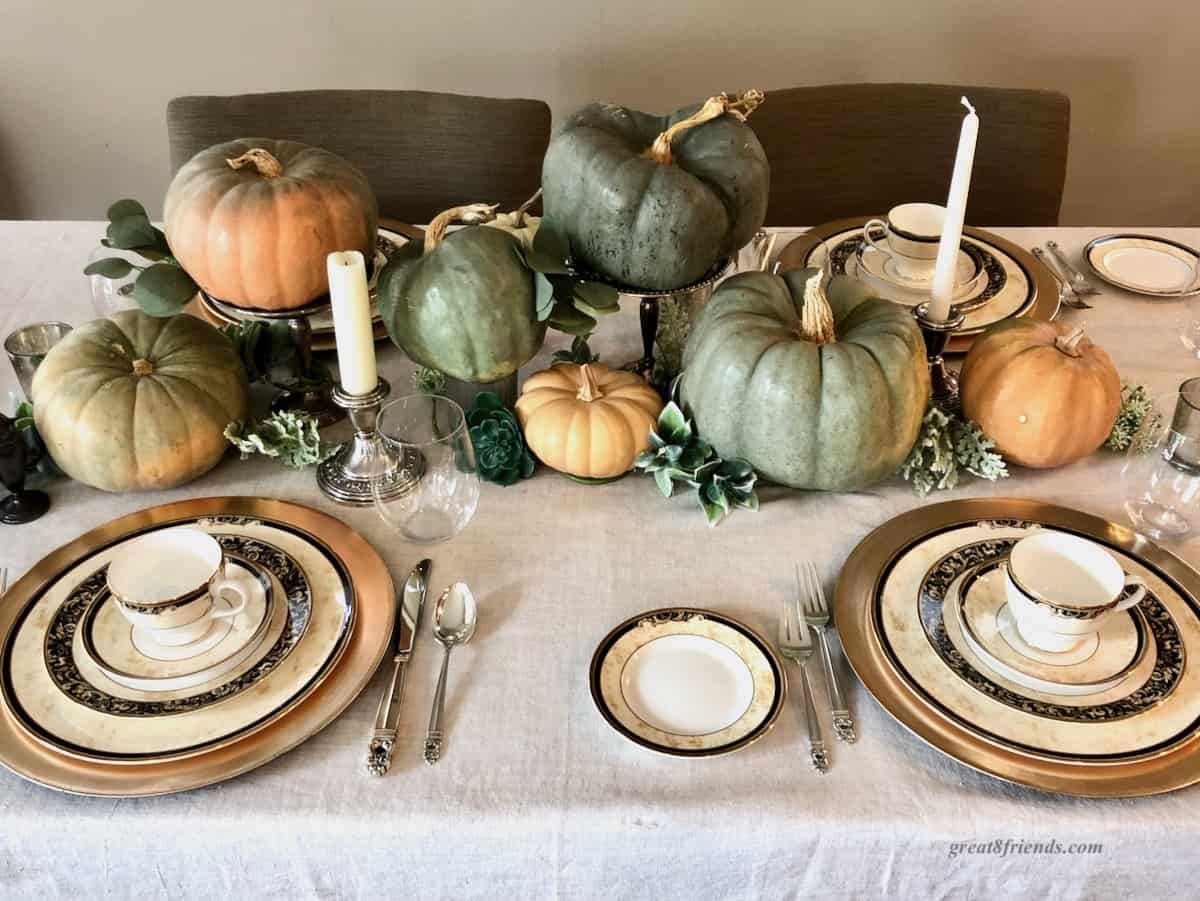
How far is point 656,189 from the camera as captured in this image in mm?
908

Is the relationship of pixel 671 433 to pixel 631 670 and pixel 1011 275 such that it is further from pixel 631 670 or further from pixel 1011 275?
pixel 1011 275

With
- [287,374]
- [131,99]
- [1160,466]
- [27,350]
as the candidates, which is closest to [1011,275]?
[1160,466]

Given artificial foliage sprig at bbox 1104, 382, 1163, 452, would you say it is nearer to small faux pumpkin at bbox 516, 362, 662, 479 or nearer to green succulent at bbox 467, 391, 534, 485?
small faux pumpkin at bbox 516, 362, 662, 479

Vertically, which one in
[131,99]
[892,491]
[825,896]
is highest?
[131,99]

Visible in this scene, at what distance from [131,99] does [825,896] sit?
6.02 feet

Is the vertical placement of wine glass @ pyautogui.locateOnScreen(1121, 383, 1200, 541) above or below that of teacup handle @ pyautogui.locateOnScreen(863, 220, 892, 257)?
below

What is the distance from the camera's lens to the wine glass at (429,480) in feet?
2.84

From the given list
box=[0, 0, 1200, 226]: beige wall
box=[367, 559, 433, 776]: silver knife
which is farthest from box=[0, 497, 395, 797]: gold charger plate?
box=[0, 0, 1200, 226]: beige wall

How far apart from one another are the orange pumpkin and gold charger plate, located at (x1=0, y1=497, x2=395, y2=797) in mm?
196

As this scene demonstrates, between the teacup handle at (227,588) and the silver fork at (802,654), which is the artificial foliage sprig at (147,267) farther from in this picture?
the silver fork at (802,654)

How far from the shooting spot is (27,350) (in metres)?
1.06

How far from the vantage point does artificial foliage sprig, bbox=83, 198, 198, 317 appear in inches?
36.6

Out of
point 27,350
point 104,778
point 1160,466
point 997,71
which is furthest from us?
point 997,71
